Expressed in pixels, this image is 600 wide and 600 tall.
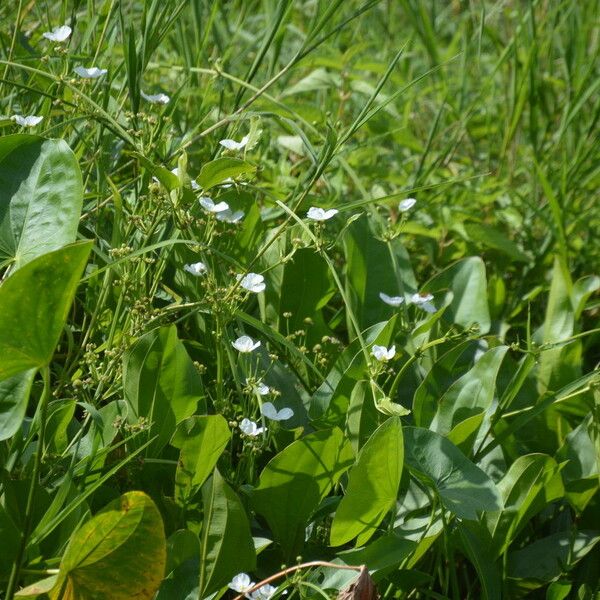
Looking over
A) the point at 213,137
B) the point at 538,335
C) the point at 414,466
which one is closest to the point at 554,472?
the point at 414,466

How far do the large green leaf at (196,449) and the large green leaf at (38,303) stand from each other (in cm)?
27

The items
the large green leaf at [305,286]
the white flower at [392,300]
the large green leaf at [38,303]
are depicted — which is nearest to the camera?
the large green leaf at [38,303]

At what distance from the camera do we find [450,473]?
4.19ft

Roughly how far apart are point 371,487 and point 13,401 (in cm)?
45

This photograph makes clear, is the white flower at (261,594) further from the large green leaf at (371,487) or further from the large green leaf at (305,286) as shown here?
the large green leaf at (305,286)

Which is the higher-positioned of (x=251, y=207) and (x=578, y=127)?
(x=251, y=207)

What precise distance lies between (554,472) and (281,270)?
568 millimetres

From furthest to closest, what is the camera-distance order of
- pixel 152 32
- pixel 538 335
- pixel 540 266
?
pixel 540 266, pixel 538 335, pixel 152 32

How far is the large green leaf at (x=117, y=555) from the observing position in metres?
1.03

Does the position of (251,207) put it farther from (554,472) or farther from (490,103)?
(490,103)

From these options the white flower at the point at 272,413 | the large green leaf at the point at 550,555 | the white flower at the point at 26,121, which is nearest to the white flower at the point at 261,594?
the white flower at the point at 272,413

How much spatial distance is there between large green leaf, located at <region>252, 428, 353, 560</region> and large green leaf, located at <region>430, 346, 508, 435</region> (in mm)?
232

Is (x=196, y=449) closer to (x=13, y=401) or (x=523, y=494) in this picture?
(x=13, y=401)

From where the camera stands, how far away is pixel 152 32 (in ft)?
4.78
